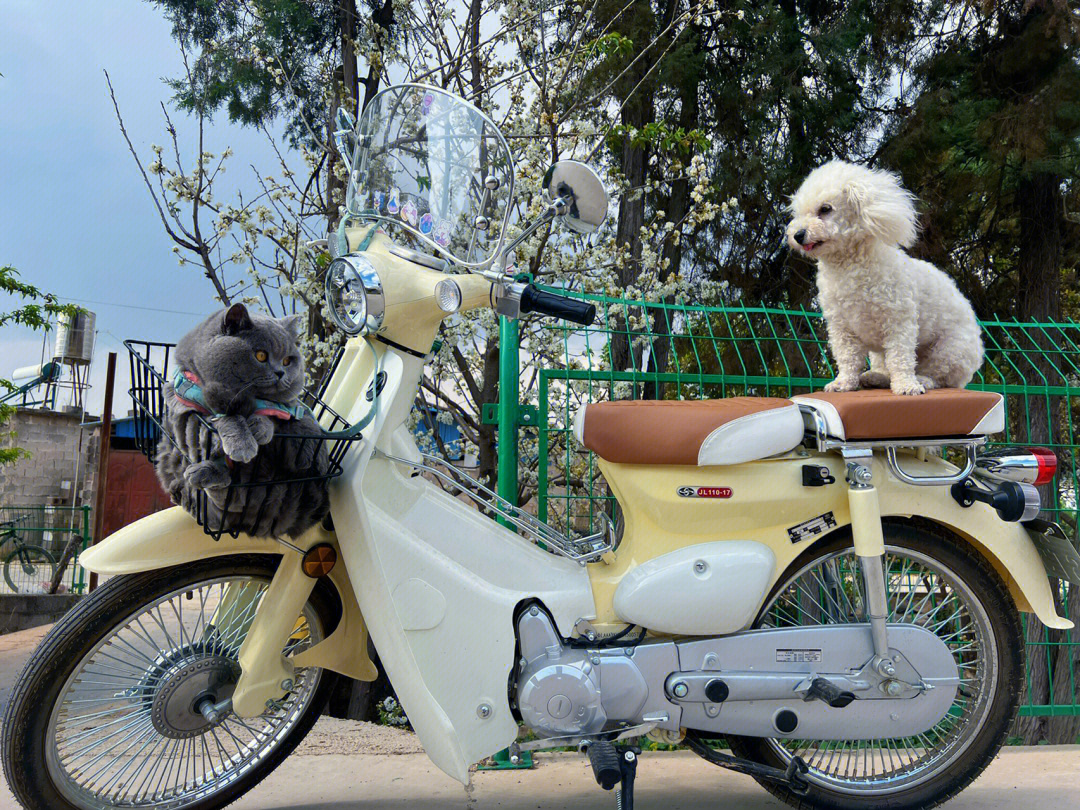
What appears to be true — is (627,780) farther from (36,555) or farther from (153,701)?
(36,555)

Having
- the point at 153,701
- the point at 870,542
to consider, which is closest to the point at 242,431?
the point at 153,701

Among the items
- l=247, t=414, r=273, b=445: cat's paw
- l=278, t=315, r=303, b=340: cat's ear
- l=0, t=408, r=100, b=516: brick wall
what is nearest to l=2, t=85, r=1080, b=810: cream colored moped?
l=278, t=315, r=303, b=340: cat's ear

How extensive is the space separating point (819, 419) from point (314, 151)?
15.3 feet

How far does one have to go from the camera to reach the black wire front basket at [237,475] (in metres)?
1.75

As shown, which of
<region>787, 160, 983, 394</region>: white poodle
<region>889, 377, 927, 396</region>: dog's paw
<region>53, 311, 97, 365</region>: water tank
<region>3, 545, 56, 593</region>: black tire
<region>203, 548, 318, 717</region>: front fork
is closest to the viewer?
<region>203, 548, 318, 717</region>: front fork

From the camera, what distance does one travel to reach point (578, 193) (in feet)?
6.21

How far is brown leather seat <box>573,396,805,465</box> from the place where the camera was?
1970 millimetres

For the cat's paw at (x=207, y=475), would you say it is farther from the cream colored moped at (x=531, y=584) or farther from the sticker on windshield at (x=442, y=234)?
the sticker on windshield at (x=442, y=234)

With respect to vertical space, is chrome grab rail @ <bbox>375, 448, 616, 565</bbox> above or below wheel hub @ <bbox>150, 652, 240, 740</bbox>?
above

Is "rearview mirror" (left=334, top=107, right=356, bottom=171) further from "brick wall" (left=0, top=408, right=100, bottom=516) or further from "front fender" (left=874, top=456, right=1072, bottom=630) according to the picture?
"brick wall" (left=0, top=408, right=100, bottom=516)

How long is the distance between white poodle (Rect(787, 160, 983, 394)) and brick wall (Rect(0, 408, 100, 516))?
16838mm

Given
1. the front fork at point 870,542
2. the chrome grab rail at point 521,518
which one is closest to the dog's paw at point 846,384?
the front fork at point 870,542

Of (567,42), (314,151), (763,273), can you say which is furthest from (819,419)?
(763,273)

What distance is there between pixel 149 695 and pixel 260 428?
85 centimetres
